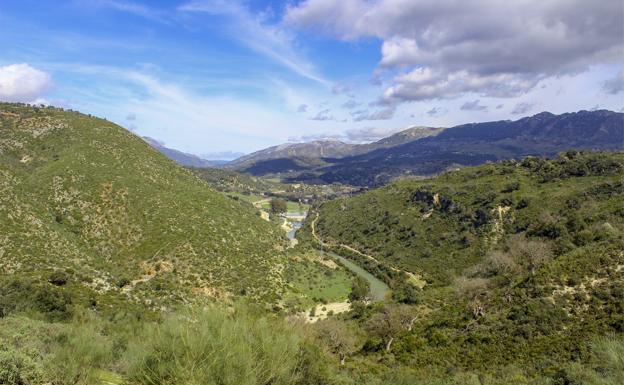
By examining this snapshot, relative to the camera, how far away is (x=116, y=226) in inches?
2079

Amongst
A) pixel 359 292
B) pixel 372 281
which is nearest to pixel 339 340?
pixel 359 292

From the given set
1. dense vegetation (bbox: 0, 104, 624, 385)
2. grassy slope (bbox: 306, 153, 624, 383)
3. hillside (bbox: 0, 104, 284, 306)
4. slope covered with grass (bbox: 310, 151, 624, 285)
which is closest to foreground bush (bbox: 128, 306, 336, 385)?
dense vegetation (bbox: 0, 104, 624, 385)

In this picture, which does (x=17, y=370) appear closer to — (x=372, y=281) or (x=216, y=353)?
(x=216, y=353)

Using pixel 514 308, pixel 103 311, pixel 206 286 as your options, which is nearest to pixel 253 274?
pixel 206 286

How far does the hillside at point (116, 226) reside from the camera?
144 feet

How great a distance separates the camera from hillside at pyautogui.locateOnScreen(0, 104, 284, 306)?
43.8m

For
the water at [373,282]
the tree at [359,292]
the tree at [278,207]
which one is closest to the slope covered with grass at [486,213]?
the water at [373,282]

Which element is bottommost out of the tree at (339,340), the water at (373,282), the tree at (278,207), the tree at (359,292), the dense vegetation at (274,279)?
the water at (373,282)

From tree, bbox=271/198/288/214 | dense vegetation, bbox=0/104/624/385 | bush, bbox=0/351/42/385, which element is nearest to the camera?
bush, bbox=0/351/42/385

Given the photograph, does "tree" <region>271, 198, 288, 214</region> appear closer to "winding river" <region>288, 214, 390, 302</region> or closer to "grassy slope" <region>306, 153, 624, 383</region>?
"grassy slope" <region>306, 153, 624, 383</region>

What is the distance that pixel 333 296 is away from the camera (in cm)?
6012

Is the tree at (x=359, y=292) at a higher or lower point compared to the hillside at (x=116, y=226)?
lower

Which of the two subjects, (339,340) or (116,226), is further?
(116,226)

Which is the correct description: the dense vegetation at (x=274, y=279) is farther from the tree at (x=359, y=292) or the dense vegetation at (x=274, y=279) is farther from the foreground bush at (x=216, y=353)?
the tree at (x=359, y=292)
